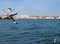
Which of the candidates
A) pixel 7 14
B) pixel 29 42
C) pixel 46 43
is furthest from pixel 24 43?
pixel 7 14

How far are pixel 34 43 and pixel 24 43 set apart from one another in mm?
1346

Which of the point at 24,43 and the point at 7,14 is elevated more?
the point at 7,14

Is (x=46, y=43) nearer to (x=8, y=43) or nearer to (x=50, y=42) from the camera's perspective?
(x=50, y=42)

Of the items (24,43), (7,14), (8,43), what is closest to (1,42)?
(8,43)

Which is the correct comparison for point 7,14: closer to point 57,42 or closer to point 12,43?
point 12,43

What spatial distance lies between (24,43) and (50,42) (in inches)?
140

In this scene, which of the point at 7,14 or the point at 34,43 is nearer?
the point at 7,14

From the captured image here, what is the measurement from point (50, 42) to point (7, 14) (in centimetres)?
751

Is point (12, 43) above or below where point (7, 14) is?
below

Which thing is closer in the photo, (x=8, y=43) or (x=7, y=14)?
(x=7, y=14)

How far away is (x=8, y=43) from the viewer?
30562 millimetres

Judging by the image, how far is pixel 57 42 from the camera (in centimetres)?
3083

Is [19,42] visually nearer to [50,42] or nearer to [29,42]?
[29,42]

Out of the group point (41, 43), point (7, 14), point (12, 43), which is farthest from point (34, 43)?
point (7, 14)
